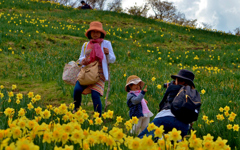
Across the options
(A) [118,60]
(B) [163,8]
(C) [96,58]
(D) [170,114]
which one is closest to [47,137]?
(D) [170,114]

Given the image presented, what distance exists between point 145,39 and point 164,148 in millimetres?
11637

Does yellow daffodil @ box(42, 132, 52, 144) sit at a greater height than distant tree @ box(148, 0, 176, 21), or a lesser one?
lesser

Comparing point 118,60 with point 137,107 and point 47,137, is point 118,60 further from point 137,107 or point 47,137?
point 47,137

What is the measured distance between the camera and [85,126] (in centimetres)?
234

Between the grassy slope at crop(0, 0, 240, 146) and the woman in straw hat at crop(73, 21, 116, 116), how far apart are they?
2.53ft

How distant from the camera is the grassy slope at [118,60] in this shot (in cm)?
468

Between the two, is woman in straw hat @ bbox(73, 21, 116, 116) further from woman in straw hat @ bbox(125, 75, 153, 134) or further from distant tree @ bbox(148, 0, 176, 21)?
distant tree @ bbox(148, 0, 176, 21)

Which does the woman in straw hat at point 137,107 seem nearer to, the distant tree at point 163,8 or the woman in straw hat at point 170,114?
the woman in straw hat at point 170,114

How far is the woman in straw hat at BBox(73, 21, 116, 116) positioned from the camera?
3.41 meters

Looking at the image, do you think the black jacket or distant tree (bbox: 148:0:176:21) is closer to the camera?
the black jacket

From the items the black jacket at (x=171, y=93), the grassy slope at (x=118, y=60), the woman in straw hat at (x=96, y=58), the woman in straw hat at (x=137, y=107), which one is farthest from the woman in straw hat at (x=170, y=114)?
the woman in straw hat at (x=96, y=58)

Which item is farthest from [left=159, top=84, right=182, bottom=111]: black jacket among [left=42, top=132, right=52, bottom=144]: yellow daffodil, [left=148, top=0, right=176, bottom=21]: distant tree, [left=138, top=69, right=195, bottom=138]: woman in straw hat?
[left=148, top=0, right=176, bottom=21]: distant tree

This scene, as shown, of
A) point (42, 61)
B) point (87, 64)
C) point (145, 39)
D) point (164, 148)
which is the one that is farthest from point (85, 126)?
point (145, 39)

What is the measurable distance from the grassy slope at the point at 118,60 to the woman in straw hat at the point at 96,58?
30.4 inches
